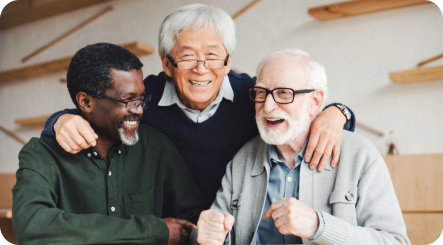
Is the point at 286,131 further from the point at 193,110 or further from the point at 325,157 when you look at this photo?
the point at 193,110

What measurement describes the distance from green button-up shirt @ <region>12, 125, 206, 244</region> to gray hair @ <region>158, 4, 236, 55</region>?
35cm

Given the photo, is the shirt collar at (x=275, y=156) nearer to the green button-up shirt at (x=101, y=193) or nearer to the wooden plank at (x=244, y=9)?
the green button-up shirt at (x=101, y=193)

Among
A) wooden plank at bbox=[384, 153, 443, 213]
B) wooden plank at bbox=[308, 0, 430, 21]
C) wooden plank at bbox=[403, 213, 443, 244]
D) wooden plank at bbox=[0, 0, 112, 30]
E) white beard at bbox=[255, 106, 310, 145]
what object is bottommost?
wooden plank at bbox=[403, 213, 443, 244]

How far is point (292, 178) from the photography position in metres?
1.43

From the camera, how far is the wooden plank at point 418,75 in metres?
2.82

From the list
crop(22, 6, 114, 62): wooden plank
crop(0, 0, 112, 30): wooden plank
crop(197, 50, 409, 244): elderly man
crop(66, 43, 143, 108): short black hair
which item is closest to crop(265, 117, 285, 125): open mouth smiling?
crop(197, 50, 409, 244): elderly man

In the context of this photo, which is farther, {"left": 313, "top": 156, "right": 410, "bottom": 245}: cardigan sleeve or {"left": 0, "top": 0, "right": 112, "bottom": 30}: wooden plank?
{"left": 0, "top": 0, "right": 112, "bottom": 30}: wooden plank

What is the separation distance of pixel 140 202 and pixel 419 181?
1.97 meters

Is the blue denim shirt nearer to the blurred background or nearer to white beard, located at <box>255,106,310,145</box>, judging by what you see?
white beard, located at <box>255,106,310,145</box>

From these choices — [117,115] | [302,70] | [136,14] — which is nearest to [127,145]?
[117,115]

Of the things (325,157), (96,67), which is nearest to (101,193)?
(96,67)

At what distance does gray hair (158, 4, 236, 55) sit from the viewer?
1605 millimetres

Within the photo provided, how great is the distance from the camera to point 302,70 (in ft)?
4.74

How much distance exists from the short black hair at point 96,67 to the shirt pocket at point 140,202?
37 centimetres
